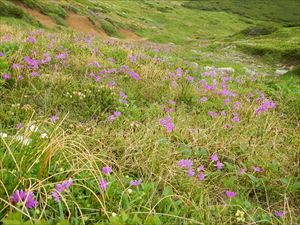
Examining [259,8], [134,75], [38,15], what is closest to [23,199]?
[134,75]

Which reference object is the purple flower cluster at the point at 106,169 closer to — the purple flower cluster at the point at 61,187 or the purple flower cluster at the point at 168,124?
the purple flower cluster at the point at 61,187

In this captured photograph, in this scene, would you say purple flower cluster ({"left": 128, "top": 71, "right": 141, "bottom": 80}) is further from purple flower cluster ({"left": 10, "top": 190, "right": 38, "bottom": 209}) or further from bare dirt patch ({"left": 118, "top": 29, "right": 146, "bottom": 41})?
bare dirt patch ({"left": 118, "top": 29, "right": 146, "bottom": 41})

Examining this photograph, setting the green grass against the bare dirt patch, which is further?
the green grass

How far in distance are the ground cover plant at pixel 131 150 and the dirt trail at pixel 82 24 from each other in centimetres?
3015

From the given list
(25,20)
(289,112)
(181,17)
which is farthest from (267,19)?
(289,112)

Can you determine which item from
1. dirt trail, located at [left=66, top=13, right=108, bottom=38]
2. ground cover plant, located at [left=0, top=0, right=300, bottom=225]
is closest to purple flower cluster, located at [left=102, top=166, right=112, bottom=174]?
ground cover plant, located at [left=0, top=0, right=300, bottom=225]

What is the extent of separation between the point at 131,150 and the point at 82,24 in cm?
3692

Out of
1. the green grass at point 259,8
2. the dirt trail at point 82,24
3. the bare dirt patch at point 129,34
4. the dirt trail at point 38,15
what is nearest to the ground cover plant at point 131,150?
the dirt trail at point 38,15

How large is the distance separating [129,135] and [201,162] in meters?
1.02

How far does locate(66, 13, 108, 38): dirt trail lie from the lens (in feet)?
123

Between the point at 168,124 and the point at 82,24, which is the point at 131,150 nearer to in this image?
the point at 168,124

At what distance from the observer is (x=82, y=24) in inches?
1529

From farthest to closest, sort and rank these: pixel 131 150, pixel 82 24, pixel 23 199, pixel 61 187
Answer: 1. pixel 82 24
2. pixel 131 150
3. pixel 61 187
4. pixel 23 199

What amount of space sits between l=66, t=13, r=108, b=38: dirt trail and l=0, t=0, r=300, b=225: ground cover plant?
3015 centimetres
